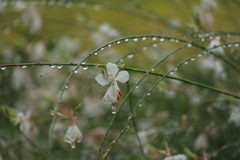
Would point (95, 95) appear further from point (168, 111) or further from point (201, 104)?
point (201, 104)

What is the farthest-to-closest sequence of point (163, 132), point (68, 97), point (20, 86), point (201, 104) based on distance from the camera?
point (20, 86), point (68, 97), point (201, 104), point (163, 132)

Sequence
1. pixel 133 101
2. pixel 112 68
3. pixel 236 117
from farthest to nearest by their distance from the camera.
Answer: pixel 133 101 < pixel 236 117 < pixel 112 68

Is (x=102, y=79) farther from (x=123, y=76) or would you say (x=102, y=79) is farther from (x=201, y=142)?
(x=201, y=142)

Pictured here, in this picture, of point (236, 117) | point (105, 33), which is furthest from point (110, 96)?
point (105, 33)

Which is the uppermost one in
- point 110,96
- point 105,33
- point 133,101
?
point 105,33

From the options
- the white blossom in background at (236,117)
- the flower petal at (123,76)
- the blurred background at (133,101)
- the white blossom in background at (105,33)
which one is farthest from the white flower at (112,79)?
the white blossom in background at (105,33)

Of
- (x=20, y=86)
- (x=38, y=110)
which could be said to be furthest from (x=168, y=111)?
(x=20, y=86)

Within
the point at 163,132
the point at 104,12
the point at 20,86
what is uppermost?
the point at 104,12

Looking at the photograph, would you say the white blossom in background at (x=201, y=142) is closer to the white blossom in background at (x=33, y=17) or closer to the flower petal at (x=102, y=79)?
the flower petal at (x=102, y=79)

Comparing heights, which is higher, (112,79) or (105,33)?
(105,33)
